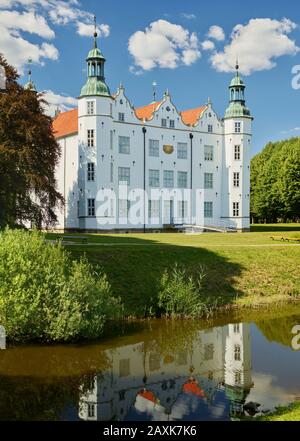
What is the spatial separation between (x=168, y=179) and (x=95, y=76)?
1254 cm

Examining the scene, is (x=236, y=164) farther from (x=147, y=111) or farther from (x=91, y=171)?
(x=91, y=171)

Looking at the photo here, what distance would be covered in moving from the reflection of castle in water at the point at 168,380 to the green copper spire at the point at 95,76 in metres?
33.7

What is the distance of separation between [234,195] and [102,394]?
143 ft

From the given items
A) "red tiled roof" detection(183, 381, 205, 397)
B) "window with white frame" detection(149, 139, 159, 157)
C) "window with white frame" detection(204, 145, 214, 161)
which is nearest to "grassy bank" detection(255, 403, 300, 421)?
"red tiled roof" detection(183, 381, 205, 397)

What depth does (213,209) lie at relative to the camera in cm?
5306

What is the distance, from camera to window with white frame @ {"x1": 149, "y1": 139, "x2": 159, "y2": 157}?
164 ft

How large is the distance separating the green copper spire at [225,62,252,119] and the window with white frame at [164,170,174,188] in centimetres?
961

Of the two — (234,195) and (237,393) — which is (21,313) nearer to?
(237,393)

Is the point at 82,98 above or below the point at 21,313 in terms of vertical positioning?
above

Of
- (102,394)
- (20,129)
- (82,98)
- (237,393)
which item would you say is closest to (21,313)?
(102,394)

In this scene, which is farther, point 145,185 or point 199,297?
point 145,185

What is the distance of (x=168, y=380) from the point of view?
13.4 m

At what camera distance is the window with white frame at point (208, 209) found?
52603mm

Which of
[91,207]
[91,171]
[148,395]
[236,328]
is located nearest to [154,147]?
[91,171]
